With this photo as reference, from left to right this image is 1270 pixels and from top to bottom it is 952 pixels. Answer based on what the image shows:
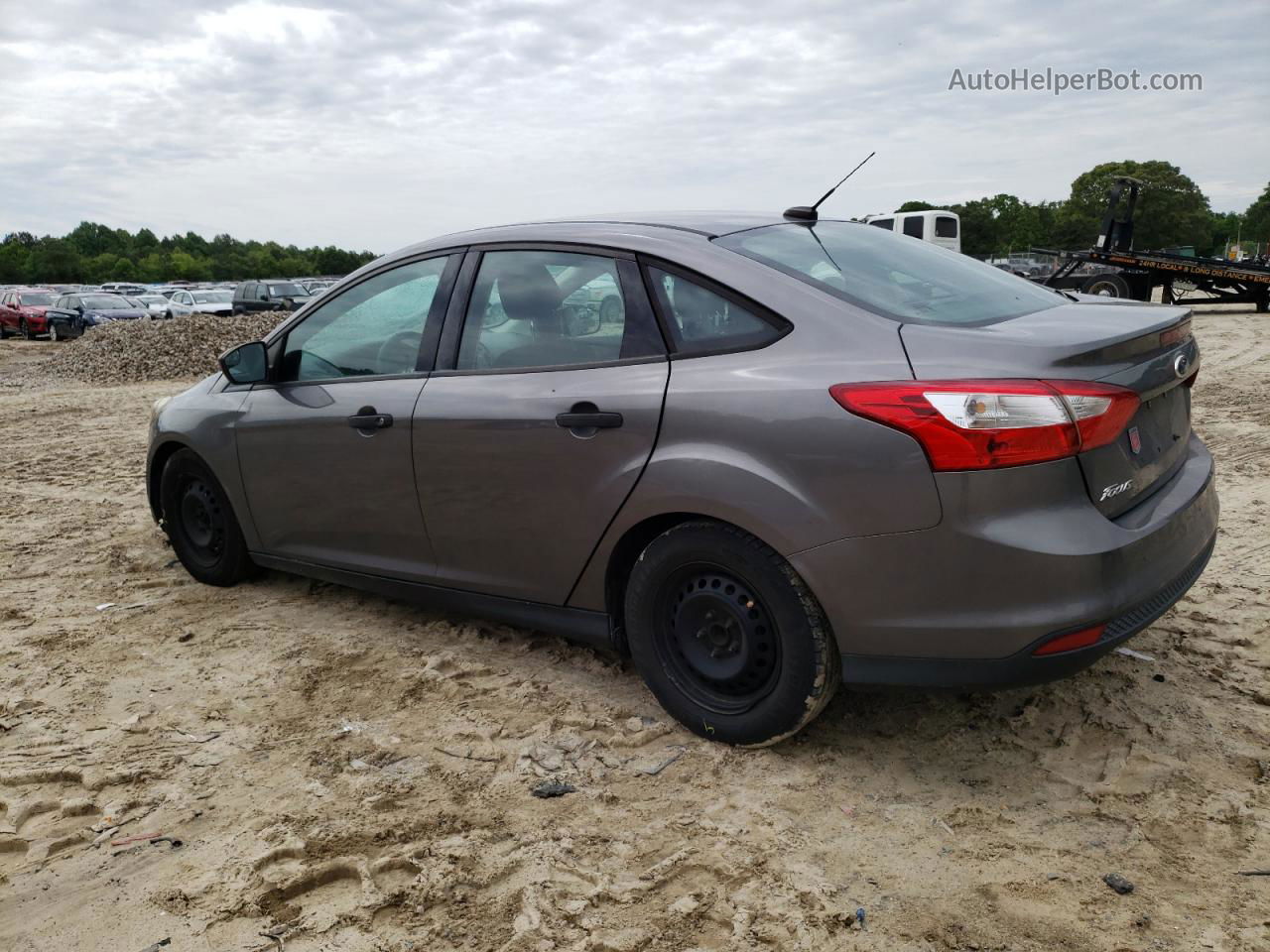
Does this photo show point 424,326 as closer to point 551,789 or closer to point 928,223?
point 551,789

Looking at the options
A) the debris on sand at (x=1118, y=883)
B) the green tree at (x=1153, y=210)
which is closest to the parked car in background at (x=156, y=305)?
the debris on sand at (x=1118, y=883)

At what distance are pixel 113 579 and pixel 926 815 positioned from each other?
168 inches

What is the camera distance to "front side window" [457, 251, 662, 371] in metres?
3.47

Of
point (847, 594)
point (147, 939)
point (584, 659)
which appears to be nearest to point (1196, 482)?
point (847, 594)

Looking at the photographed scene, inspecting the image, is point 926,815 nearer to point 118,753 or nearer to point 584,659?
point 584,659

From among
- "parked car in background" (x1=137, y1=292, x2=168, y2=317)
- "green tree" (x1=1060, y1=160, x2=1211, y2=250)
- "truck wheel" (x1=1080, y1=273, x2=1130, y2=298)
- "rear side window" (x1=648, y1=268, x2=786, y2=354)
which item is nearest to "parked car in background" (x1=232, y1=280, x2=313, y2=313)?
"parked car in background" (x1=137, y1=292, x2=168, y2=317)

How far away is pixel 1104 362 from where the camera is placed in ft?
9.30

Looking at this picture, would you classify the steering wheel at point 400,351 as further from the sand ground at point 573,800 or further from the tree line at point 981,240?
the tree line at point 981,240

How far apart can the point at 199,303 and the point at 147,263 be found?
7561cm

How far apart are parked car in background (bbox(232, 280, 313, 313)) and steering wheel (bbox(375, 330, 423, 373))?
90.5 ft

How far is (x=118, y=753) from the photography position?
11.3 ft

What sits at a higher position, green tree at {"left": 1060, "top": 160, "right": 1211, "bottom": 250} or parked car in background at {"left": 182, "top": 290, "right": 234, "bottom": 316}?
green tree at {"left": 1060, "top": 160, "right": 1211, "bottom": 250}

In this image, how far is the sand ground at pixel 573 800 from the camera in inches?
99.0

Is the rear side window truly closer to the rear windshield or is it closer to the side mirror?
the rear windshield
